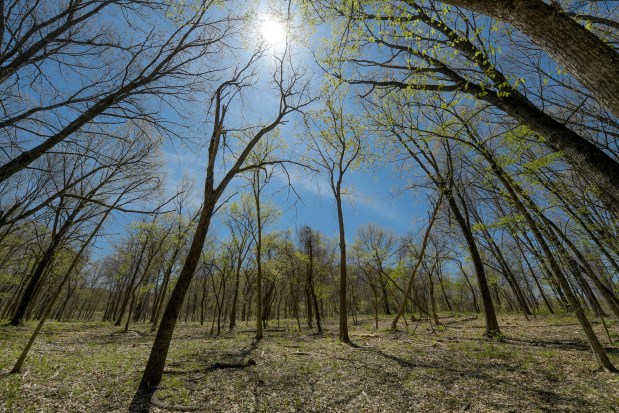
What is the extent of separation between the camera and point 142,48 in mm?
4906

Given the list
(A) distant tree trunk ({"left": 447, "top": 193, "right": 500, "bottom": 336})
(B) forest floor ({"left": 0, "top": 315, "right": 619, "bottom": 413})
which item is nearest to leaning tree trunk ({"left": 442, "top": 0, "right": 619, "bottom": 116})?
(B) forest floor ({"left": 0, "top": 315, "right": 619, "bottom": 413})

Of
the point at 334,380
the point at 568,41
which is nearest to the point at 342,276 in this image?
the point at 334,380

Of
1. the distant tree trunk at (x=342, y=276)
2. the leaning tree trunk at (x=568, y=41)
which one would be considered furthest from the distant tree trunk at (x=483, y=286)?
the leaning tree trunk at (x=568, y=41)

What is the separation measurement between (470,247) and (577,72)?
1083 centimetres

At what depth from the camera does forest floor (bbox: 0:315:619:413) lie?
4758mm

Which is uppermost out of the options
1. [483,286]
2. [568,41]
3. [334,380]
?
[568,41]

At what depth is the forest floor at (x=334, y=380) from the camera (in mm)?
4758

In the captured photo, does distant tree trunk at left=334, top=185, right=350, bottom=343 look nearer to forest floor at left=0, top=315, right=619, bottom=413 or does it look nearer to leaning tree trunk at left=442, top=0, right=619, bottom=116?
forest floor at left=0, top=315, right=619, bottom=413

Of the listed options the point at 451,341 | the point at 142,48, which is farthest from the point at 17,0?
the point at 451,341

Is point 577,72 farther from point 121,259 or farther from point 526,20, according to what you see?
point 121,259

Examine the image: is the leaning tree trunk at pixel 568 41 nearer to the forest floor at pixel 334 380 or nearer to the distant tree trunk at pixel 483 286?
the forest floor at pixel 334 380

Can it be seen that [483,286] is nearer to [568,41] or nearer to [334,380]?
[334,380]

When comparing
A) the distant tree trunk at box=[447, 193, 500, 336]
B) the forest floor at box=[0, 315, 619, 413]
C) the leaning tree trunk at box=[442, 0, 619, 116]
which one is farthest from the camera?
the distant tree trunk at box=[447, 193, 500, 336]

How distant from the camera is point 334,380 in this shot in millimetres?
6180
